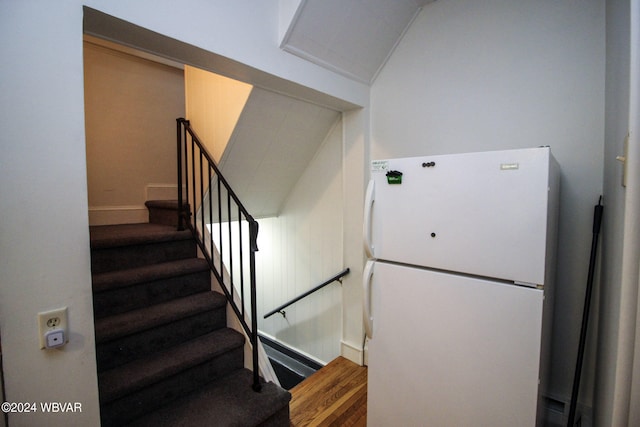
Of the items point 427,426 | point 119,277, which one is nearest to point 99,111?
point 119,277

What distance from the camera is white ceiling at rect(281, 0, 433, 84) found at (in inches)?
66.9

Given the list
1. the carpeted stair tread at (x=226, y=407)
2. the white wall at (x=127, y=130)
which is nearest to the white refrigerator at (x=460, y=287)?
the carpeted stair tread at (x=226, y=407)

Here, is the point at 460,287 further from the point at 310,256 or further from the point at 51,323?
the point at 310,256

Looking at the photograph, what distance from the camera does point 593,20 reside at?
1.54 metres

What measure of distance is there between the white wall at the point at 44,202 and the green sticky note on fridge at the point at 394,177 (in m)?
1.28

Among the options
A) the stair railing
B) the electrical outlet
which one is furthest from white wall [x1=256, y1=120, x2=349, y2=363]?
the electrical outlet

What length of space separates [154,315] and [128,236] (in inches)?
24.1

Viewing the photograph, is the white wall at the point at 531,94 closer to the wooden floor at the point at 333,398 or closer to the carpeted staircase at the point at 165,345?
the wooden floor at the point at 333,398

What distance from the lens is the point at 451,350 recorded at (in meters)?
1.39

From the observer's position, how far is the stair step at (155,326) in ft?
5.36

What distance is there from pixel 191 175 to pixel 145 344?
133 centimetres

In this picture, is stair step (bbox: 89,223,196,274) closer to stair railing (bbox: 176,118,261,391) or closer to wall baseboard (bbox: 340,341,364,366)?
stair railing (bbox: 176,118,261,391)

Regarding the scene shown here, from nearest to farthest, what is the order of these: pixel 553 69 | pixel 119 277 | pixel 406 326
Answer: pixel 406 326 < pixel 553 69 < pixel 119 277

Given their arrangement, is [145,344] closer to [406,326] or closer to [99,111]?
[406,326]
